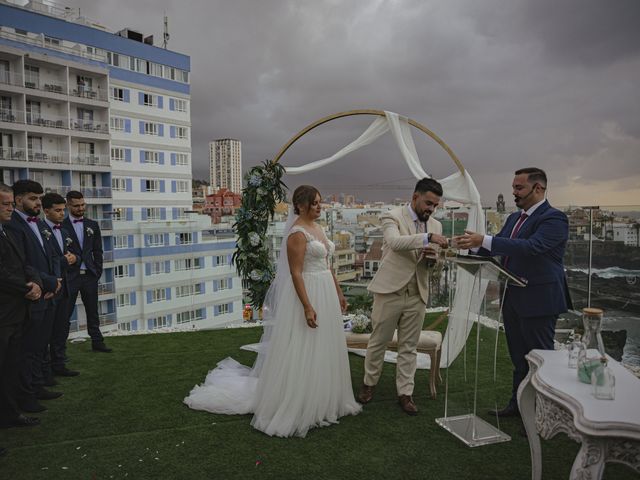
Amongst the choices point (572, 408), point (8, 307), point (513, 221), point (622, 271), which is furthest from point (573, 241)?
point (8, 307)

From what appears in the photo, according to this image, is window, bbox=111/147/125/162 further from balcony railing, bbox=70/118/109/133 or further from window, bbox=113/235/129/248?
window, bbox=113/235/129/248

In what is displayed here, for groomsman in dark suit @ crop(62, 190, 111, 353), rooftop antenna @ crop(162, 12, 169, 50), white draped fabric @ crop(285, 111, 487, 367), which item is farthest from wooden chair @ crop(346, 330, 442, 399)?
rooftop antenna @ crop(162, 12, 169, 50)

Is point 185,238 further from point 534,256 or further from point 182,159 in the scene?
point 182,159

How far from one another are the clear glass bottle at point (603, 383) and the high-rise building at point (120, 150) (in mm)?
5843

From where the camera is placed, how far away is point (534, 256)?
3377mm

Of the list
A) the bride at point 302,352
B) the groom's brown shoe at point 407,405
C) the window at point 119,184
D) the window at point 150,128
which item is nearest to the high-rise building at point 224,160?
the window at point 150,128

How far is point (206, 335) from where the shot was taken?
6.73m

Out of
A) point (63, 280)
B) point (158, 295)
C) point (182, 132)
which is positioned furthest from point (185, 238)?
point (182, 132)

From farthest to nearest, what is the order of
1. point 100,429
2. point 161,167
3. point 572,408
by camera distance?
point 161,167
point 100,429
point 572,408

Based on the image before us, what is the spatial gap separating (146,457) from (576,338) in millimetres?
2820

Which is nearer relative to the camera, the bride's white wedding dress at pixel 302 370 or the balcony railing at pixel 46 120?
the bride's white wedding dress at pixel 302 370

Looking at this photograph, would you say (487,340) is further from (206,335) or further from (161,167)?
(161,167)

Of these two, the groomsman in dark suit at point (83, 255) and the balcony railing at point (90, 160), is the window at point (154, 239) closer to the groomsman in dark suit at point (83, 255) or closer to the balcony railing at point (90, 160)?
the groomsman in dark suit at point (83, 255)

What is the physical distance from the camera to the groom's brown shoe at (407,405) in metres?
3.77
